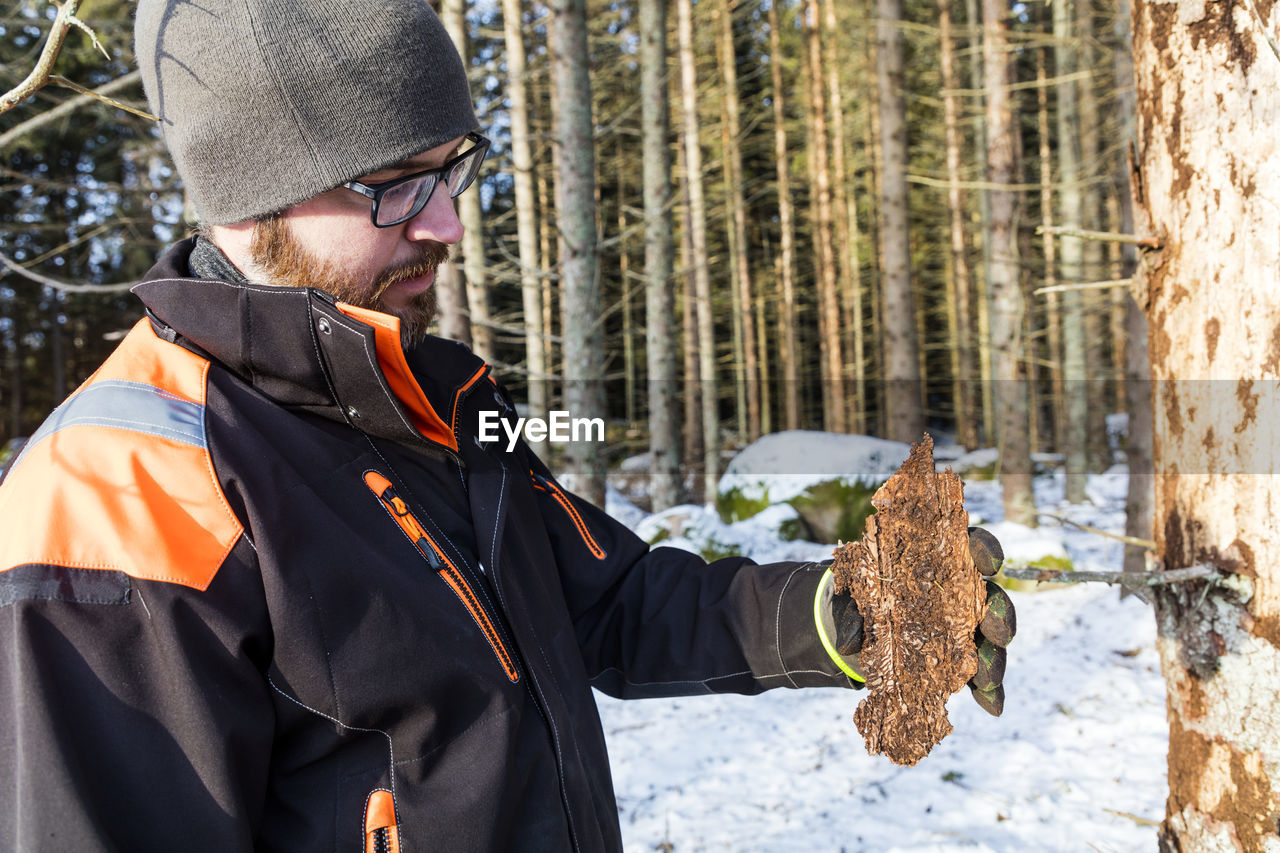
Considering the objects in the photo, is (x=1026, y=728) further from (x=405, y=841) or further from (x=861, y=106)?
(x=861, y=106)

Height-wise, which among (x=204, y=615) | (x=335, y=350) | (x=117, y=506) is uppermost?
(x=335, y=350)

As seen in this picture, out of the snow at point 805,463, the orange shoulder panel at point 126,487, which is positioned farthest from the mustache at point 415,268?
the snow at point 805,463

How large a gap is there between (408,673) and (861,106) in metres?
20.6

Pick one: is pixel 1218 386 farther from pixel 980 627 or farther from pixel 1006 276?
pixel 1006 276

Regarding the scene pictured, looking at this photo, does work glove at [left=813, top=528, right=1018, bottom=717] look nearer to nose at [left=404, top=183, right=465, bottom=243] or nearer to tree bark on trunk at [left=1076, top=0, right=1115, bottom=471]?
nose at [left=404, top=183, right=465, bottom=243]

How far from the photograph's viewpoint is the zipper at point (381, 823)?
114 cm

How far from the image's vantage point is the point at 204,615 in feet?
3.31

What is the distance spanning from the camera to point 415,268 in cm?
148

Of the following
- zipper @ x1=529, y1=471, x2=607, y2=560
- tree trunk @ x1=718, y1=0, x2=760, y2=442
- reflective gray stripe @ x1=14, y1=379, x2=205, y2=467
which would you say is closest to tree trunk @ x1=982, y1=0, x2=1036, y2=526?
tree trunk @ x1=718, y1=0, x2=760, y2=442

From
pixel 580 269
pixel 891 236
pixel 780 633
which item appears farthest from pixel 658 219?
pixel 780 633

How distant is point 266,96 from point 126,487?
2.41 ft

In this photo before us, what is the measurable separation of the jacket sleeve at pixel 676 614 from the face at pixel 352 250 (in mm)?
584

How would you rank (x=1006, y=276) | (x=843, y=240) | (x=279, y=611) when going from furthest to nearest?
1. (x=843, y=240)
2. (x=1006, y=276)
3. (x=279, y=611)

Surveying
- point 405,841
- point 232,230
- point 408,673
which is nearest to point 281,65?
point 232,230
